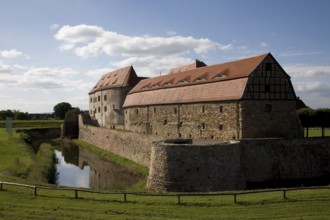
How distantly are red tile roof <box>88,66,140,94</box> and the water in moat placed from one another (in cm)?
1543

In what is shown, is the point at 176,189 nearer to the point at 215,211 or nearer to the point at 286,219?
the point at 215,211

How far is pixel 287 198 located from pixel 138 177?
14.1 metres

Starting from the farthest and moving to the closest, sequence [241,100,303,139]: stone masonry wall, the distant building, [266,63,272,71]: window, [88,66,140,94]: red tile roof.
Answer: [88,66,140,94]: red tile roof
the distant building
[266,63,272,71]: window
[241,100,303,139]: stone masonry wall

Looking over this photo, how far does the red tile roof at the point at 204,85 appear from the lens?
27902 millimetres

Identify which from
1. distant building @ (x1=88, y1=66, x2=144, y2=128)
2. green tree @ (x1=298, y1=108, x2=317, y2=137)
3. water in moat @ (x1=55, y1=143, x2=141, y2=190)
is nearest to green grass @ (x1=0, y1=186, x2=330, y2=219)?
water in moat @ (x1=55, y1=143, x2=141, y2=190)

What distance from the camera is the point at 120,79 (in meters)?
58.2

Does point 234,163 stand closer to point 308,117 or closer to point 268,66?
point 268,66

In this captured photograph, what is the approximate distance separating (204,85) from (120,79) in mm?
28634

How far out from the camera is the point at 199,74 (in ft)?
114

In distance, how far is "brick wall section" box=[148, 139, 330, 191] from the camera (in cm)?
2136

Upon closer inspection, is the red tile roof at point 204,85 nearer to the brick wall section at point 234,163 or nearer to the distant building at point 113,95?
the brick wall section at point 234,163

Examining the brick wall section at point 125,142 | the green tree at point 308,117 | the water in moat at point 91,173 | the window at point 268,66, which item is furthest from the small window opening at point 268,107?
the water in moat at point 91,173

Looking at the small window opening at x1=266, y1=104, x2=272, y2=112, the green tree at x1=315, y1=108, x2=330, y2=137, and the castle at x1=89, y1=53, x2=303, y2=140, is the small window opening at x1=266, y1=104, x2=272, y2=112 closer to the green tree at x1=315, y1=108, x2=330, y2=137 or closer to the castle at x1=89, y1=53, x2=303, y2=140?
the castle at x1=89, y1=53, x2=303, y2=140

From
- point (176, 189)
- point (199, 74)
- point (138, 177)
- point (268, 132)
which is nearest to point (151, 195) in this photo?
point (176, 189)
